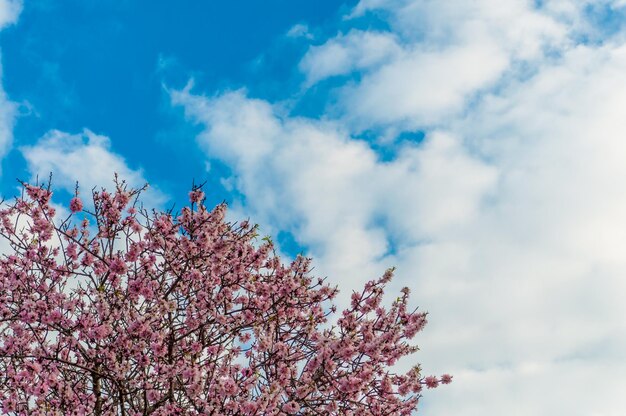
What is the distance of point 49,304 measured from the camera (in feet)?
31.7

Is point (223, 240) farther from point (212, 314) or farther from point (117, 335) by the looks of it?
point (117, 335)

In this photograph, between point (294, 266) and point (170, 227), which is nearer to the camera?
point (170, 227)

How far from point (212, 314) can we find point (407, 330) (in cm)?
349

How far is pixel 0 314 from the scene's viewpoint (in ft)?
31.0

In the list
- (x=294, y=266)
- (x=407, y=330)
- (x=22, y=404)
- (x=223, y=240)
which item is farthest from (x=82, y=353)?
(x=407, y=330)

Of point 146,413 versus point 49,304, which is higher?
point 49,304

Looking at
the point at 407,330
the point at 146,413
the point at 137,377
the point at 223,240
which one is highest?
the point at 223,240

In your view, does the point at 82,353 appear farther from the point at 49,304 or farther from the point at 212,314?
the point at 212,314

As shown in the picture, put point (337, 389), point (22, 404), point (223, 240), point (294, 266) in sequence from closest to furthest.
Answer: point (337, 389)
point (22, 404)
point (223, 240)
point (294, 266)

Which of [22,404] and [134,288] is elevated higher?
[134,288]

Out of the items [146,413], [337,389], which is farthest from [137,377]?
[337,389]

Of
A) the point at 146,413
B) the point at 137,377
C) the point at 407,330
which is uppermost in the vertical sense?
the point at 407,330

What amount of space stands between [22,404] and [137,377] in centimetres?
200

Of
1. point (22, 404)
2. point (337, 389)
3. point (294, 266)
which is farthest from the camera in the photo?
point (294, 266)
